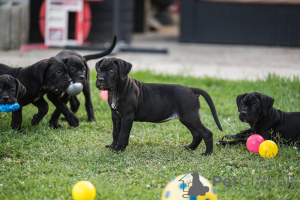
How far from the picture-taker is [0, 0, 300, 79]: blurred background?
12203 mm

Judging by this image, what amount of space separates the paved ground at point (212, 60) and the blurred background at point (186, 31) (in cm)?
2

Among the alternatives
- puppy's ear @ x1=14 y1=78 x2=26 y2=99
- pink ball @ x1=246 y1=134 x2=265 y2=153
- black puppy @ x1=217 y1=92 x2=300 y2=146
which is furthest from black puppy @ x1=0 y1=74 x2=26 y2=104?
pink ball @ x1=246 y1=134 x2=265 y2=153

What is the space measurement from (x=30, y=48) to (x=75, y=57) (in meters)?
6.51

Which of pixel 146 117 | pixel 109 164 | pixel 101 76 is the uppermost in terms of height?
pixel 101 76

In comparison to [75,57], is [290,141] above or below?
below

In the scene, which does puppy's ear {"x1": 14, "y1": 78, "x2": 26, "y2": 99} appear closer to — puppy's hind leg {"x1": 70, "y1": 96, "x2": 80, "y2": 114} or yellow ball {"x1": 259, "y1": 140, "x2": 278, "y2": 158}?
puppy's hind leg {"x1": 70, "y1": 96, "x2": 80, "y2": 114}

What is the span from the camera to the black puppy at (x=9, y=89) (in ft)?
19.4

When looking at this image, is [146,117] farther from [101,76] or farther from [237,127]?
[237,127]

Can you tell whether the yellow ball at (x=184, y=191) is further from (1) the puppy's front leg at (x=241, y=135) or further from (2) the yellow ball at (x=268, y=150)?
(1) the puppy's front leg at (x=241, y=135)

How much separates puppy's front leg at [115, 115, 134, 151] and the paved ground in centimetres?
468

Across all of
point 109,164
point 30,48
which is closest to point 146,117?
point 109,164

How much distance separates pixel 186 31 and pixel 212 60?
270cm

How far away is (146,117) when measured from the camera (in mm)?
5812

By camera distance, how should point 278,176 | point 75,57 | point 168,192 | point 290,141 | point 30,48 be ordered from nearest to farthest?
point 168,192, point 278,176, point 290,141, point 75,57, point 30,48
